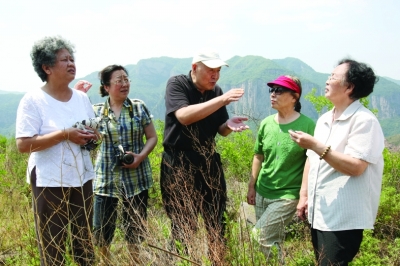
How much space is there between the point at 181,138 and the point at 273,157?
76 cm

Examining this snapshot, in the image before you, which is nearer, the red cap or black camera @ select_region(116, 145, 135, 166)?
the red cap

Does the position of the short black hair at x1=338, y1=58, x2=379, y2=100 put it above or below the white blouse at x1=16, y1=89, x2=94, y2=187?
above

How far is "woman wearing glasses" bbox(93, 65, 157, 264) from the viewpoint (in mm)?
2869

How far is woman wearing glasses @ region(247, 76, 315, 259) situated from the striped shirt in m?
1.03

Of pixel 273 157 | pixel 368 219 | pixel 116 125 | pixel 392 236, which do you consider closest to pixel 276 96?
pixel 273 157

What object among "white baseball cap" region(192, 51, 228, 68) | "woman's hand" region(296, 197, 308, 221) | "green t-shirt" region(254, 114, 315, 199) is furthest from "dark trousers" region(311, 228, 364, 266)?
"white baseball cap" region(192, 51, 228, 68)

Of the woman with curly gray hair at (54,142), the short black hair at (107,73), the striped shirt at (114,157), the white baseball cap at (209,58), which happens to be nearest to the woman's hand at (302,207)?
the white baseball cap at (209,58)

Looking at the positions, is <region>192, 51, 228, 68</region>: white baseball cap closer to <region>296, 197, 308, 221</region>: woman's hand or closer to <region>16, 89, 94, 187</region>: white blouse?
<region>16, 89, 94, 187</region>: white blouse

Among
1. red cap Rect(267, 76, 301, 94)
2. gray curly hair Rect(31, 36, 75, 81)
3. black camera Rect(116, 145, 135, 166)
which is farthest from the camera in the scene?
black camera Rect(116, 145, 135, 166)

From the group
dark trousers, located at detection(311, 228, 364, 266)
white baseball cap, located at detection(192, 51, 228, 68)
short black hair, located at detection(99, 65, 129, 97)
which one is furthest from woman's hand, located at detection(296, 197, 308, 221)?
short black hair, located at detection(99, 65, 129, 97)

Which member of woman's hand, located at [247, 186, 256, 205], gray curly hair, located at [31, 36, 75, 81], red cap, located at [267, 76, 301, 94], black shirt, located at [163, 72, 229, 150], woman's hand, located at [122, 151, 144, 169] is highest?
gray curly hair, located at [31, 36, 75, 81]

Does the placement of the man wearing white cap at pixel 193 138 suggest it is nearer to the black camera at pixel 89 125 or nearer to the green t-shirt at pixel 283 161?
the green t-shirt at pixel 283 161

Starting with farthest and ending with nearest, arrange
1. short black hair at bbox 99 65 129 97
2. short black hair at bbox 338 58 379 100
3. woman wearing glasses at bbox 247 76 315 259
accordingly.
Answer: short black hair at bbox 99 65 129 97 → woman wearing glasses at bbox 247 76 315 259 → short black hair at bbox 338 58 379 100

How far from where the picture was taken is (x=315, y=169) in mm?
2215
